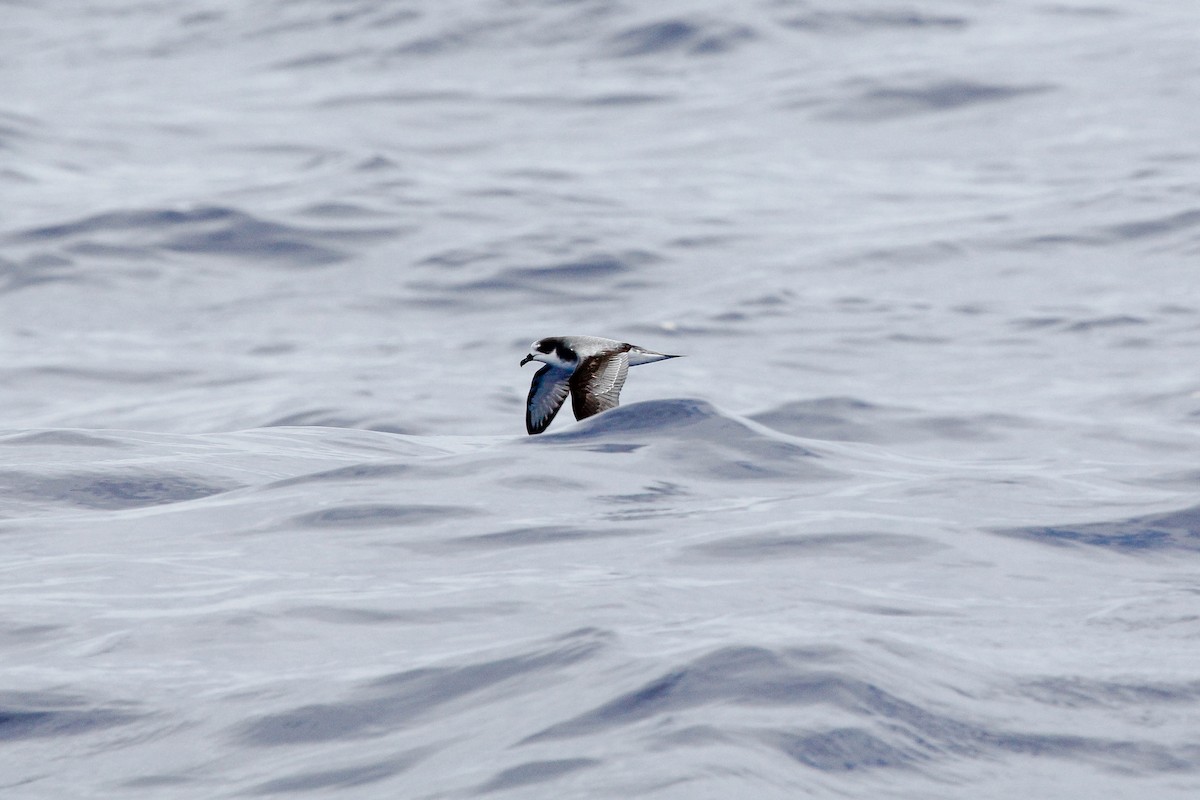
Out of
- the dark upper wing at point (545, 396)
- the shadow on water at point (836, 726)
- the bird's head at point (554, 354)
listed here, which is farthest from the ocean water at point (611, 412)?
the bird's head at point (554, 354)

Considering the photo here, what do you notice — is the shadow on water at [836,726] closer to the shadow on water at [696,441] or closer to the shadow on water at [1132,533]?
the shadow on water at [1132,533]

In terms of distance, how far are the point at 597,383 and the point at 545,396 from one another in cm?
56

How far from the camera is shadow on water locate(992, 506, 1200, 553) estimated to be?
25.6ft

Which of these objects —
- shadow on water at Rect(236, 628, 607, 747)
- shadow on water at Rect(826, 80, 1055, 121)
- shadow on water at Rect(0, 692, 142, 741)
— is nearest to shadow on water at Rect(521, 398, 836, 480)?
shadow on water at Rect(236, 628, 607, 747)

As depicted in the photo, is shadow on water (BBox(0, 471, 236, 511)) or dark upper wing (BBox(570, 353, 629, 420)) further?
dark upper wing (BBox(570, 353, 629, 420))

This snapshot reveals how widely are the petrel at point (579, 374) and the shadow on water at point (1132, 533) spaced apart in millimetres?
2403

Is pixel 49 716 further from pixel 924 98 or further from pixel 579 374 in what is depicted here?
pixel 924 98

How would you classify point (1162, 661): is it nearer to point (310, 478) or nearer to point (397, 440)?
point (310, 478)

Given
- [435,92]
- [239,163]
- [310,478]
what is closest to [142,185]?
[239,163]

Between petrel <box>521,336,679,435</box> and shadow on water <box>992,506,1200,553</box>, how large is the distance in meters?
2.40

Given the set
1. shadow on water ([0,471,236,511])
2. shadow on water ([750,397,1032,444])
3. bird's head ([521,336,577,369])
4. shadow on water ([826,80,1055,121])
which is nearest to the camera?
shadow on water ([0,471,236,511])

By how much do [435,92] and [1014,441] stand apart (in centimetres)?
1703

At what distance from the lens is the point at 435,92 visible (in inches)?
1106

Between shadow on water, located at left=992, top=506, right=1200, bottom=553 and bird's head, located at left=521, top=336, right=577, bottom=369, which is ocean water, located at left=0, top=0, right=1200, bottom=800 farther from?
bird's head, located at left=521, top=336, right=577, bottom=369
